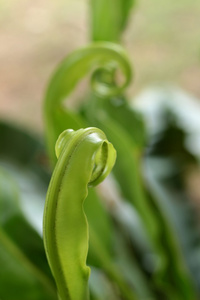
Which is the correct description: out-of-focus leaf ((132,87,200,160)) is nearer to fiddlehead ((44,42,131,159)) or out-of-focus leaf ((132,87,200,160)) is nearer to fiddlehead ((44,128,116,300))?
fiddlehead ((44,42,131,159))

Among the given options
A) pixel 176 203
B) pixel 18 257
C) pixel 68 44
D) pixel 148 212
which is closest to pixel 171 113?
pixel 176 203

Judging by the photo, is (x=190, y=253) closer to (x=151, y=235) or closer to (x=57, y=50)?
(x=151, y=235)

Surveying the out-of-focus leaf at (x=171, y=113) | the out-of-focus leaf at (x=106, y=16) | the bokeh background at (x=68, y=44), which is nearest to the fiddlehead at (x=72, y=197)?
the out-of-focus leaf at (x=106, y=16)

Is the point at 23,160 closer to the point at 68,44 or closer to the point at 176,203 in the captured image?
the point at 176,203

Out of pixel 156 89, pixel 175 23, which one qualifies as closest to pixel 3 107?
pixel 156 89

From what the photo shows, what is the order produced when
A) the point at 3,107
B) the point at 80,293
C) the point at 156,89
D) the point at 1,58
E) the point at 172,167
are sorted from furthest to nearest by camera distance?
the point at 1,58
the point at 3,107
the point at 156,89
the point at 172,167
the point at 80,293

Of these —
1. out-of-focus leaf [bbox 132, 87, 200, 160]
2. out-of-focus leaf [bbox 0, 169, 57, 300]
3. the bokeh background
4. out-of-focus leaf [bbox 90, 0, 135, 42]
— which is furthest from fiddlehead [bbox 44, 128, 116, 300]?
the bokeh background

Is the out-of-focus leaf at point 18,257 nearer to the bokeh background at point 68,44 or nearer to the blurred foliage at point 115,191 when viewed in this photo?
the blurred foliage at point 115,191
